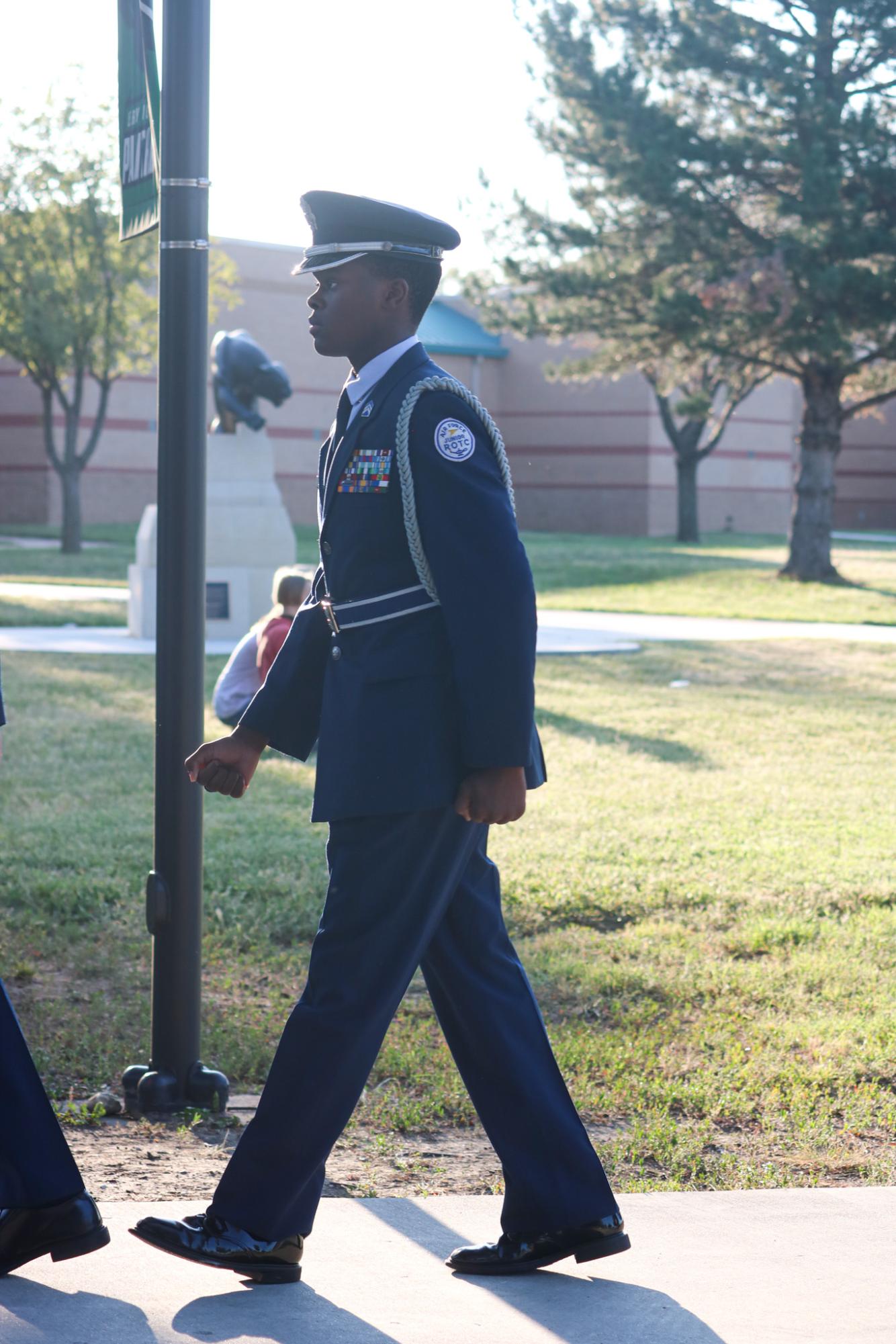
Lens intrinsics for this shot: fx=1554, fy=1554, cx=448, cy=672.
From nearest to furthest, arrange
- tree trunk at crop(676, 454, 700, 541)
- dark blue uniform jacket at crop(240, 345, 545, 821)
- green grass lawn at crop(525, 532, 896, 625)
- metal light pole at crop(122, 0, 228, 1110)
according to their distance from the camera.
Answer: dark blue uniform jacket at crop(240, 345, 545, 821) < metal light pole at crop(122, 0, 228, 1110) < green grass lawn at crop(525, 532, 896, 625) < tree trunk at crop(676, 454, 700, 541)

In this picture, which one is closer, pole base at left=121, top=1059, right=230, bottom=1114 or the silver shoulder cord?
the silver shoulder cord

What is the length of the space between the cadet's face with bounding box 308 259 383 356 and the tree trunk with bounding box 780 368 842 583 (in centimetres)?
2208

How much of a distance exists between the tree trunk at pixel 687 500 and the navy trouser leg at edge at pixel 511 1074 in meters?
39.8

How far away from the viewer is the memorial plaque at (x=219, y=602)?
1565 centimetres

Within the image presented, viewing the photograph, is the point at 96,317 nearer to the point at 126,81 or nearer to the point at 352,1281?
the point at 126,81

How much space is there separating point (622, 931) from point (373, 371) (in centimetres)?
325

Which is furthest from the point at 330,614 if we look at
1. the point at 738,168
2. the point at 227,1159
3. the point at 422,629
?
the point at 738,168

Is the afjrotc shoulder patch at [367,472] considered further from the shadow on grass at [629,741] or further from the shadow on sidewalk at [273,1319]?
the shadow on grass at [629,741]

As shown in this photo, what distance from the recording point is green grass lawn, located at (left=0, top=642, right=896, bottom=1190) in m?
4.00

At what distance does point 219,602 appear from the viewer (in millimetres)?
15758

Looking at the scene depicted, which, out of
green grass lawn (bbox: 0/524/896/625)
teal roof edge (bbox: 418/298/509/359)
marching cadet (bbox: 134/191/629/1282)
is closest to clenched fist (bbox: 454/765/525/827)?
marching cadet (bbox: 134/191/629/1282)

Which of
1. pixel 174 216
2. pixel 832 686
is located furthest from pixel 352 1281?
pixel 832 686

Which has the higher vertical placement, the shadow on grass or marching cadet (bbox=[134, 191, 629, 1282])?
marching cadet (bbox=[134, 191, 629, 1282])

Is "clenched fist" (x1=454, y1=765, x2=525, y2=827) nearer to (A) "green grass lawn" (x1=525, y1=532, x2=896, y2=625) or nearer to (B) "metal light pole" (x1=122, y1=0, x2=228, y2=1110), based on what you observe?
(B) "metal light pole" (x1=122, y1=0, x2=228, y2=1110)
